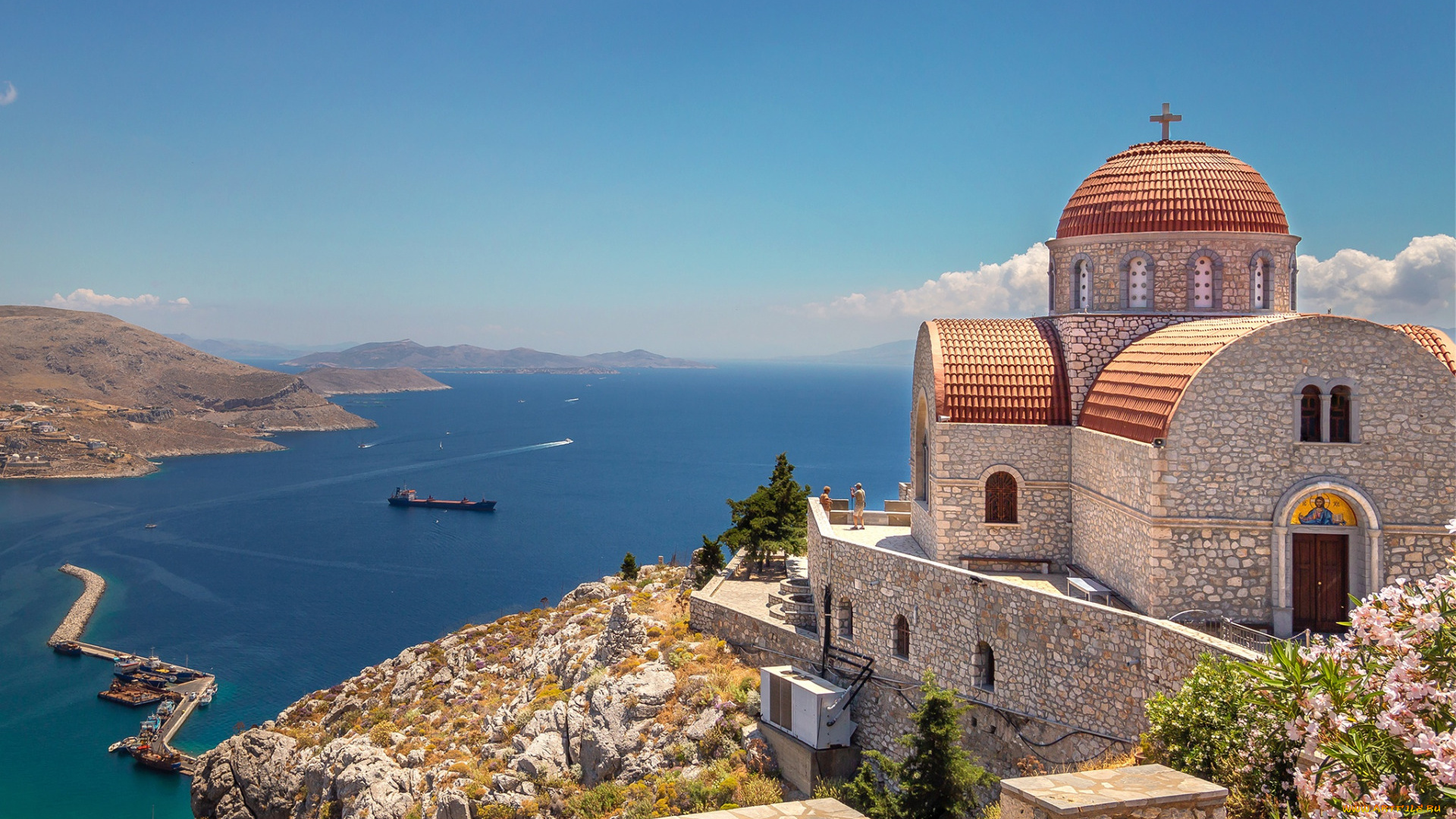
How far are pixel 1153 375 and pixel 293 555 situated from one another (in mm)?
68126

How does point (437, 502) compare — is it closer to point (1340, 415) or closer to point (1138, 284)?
point (1138, 284)

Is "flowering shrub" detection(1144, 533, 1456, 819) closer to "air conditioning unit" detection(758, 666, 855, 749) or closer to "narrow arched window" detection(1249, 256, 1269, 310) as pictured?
"air conditioning unit" detection(758, 666, 855, 749)

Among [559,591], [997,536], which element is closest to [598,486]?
[559,591]

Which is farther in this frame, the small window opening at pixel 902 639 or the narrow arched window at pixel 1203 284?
the narrow arched window at pixel 1203 284

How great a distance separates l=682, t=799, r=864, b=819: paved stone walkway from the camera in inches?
202

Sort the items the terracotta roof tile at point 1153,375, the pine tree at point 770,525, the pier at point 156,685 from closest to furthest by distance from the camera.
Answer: the terracotta roof tile at point 1153,375 < the pine tree at point 770,525 < the pier at point 156,685

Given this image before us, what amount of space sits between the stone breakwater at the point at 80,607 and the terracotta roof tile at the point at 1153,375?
57.6 metres

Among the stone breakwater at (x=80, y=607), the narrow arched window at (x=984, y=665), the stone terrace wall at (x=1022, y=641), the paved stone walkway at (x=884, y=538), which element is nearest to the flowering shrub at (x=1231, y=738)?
the stone terrace wall at (x=1022, y=641)

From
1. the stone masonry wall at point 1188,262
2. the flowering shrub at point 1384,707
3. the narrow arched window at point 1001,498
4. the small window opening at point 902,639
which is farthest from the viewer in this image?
the stone masonry wall at point 1188,262

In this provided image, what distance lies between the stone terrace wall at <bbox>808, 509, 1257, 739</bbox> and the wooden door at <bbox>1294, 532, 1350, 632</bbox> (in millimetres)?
3406

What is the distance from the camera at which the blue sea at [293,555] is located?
4219 cm

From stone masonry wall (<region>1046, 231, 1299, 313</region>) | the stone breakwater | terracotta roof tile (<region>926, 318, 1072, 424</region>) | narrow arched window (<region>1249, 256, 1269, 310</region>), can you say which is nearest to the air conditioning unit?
terracotta roof tile (<region>926, 318, 1072, 424</region>)

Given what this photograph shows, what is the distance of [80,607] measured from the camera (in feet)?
184

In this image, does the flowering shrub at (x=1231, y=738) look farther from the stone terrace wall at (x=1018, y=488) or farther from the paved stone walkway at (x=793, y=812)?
the stone terrace wall at (x=1018, y=488)
